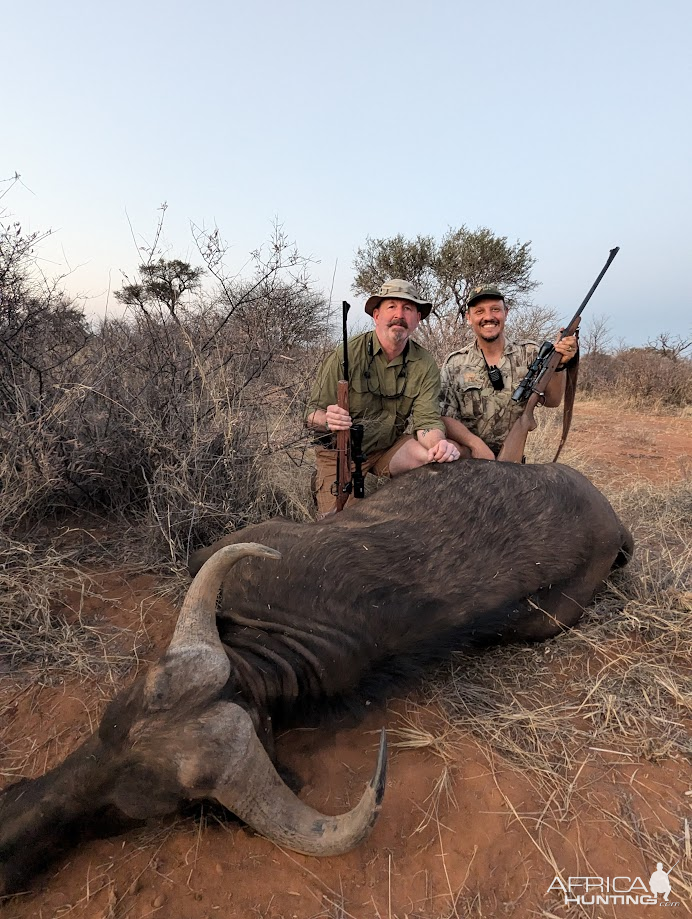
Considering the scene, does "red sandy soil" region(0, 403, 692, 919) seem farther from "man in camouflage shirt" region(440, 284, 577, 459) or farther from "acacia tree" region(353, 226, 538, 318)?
"acacia tree" region(353, 226, 538, 318)

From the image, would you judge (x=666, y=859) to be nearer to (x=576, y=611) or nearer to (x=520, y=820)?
(x=520, y=820)

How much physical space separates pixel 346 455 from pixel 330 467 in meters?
0.52

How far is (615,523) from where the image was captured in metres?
3.02

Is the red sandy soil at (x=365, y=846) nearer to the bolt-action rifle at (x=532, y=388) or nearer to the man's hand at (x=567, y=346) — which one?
the bolt-action rifle at (x=532, y=388)

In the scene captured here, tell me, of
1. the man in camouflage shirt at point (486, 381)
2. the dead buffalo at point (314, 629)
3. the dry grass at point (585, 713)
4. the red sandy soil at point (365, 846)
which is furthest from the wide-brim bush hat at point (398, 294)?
the red sandy soil at point (365, 846)

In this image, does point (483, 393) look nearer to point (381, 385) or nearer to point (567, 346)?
point (567, 346)

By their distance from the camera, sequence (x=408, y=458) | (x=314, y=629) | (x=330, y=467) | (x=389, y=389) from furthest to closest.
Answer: (x=330, y=467)
(x=389, y=389)
(x=408, y=458)
(x=314, y=629)

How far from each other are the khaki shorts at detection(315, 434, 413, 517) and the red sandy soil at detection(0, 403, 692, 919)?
72.1 inches

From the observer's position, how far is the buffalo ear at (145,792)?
1597 mm

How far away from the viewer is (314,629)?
222 centimetres

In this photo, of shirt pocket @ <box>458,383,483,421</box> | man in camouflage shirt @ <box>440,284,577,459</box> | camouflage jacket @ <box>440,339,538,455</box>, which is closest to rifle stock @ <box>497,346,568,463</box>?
man in camouflage shirt @ <box>440,284,577,459</box>

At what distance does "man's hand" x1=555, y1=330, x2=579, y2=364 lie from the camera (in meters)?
4.11

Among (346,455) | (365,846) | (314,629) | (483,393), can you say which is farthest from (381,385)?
(365,846)

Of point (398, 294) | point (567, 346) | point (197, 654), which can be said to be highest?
point (398, 294)
